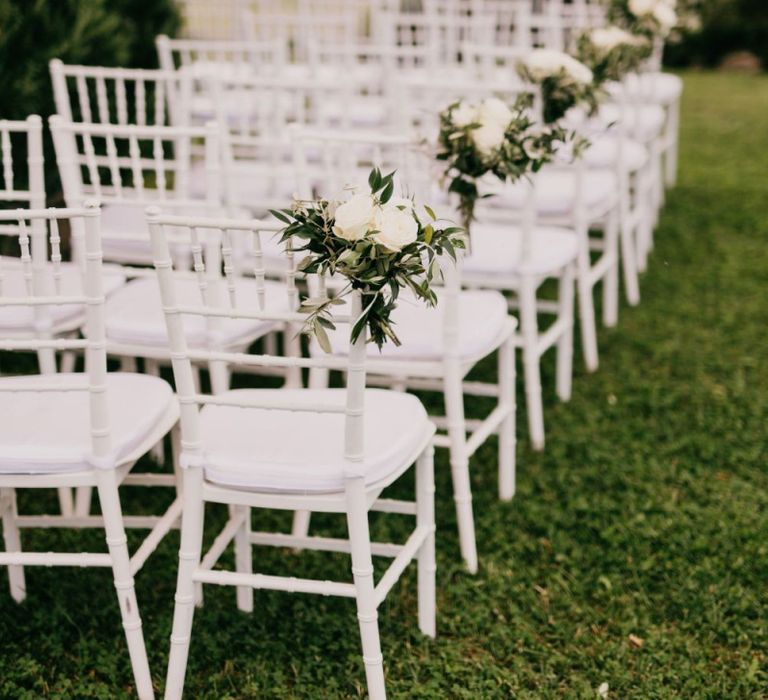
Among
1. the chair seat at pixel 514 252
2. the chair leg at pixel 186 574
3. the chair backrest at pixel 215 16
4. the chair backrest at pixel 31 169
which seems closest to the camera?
the chair leg at pixel 186 574

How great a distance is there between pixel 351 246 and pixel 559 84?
1.84 metres

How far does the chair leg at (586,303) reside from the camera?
468cm

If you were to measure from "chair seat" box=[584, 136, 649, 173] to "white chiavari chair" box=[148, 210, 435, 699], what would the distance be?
2828mm

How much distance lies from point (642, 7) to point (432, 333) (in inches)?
108

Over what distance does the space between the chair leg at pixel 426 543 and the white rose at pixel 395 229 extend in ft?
2.48

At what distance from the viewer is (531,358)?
400 centimetres

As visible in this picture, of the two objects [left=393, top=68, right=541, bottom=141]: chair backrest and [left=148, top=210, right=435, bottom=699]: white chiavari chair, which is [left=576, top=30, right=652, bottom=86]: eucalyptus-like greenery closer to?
[left=393, top=68, right=541, bottom=141]: chair backrest

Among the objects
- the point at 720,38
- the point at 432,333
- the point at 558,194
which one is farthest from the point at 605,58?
the point at 720,38

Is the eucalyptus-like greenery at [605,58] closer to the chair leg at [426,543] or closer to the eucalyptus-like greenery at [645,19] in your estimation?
the eucalyptus-like greenery at [645,19]

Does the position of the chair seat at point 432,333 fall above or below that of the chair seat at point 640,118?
below

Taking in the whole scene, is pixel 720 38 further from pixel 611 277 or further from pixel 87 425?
pixel 87 425

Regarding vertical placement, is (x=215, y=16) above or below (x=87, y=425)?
above

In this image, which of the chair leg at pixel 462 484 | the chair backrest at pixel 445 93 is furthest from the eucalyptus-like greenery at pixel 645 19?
the chair leg at pixel 462 484

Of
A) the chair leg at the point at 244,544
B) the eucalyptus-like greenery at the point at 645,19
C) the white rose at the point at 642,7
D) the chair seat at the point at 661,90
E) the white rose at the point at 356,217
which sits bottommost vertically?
the chair leg at the point at 244,544
